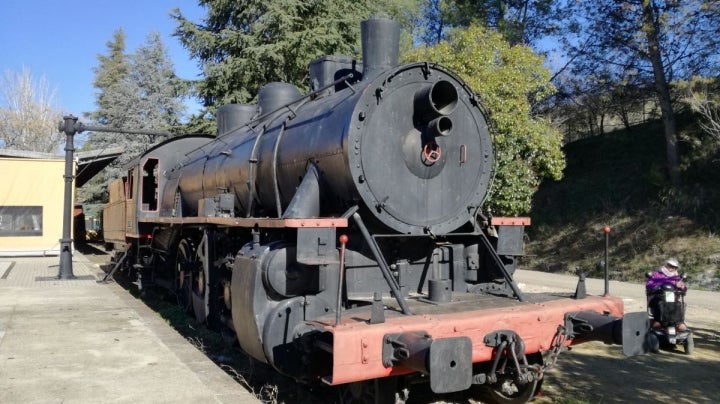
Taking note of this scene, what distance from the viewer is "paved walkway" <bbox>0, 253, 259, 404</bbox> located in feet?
15.0

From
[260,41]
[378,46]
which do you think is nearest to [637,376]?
[378,46]

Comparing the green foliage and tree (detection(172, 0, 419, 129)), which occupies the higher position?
tree (detection(172, 0, 419, 129))

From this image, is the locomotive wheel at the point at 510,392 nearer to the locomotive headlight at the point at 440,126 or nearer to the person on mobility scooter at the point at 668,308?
the locomotive headlight at the point at 440,126

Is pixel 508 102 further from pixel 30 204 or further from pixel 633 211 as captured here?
pixel 30 204

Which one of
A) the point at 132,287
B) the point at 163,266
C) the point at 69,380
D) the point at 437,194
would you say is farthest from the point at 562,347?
the point at 132,287

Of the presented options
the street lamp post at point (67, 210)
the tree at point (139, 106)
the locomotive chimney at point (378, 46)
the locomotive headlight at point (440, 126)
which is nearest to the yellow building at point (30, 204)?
the street lamp post at point (67, 210)

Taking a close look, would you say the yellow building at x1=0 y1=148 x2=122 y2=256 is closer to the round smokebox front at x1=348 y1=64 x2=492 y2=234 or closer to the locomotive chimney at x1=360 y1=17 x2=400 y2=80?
the locomotive chimney at x1=360 y1=17 x2=400 y2=80

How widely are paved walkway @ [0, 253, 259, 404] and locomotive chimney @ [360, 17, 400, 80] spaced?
3.13 meters

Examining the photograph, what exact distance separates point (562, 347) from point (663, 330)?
346cm

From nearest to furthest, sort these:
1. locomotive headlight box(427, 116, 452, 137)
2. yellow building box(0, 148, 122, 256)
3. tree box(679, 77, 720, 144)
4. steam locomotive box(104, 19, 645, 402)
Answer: steam locomotive box(104, 19, 645, 402), locomotive headlight box(427, 116, 452, 137), tree box(679, 77, 720, 144), yellow building box(0, 148, 122, 256)

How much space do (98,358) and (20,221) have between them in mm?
17543

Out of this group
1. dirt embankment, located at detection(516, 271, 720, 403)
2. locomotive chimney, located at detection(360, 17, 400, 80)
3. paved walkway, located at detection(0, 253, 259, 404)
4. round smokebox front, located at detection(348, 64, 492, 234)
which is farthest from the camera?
locomotive chimney, located at detection(360, 17, 400, 80)

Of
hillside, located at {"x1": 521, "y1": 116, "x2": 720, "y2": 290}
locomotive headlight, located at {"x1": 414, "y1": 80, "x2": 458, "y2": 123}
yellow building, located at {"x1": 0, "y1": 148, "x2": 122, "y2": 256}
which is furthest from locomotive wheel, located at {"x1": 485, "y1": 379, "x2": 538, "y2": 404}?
yellow building, located at {"x1": 0, "y1": 148, "x2": 122, "y2": 256}

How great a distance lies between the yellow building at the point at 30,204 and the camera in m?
20.3
